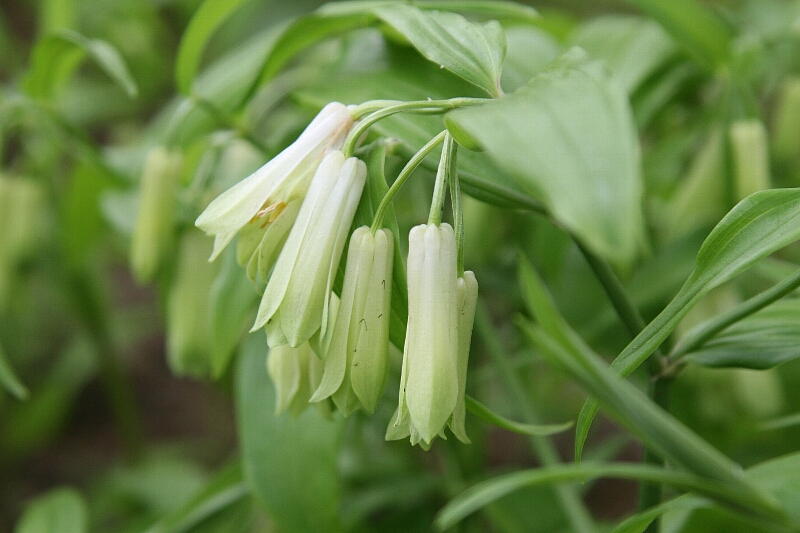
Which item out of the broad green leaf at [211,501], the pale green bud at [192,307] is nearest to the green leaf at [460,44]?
the pale green bud at [192,307]

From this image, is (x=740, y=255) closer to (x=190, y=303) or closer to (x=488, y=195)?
(x=488, y=195)

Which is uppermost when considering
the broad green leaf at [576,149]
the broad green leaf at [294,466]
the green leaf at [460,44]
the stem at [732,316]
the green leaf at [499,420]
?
the broad green leaf at [576,149]

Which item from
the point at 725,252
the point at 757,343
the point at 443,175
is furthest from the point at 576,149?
the point at 757,343

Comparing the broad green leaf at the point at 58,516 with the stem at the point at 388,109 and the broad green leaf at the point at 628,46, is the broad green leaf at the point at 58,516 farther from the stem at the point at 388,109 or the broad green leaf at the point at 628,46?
the broad green leaf at the point at 628,46

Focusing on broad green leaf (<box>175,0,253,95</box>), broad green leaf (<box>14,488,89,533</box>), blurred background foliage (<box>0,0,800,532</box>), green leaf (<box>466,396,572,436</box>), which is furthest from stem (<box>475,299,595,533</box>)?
broad green leaf (<box>14,488,89,533</box>)

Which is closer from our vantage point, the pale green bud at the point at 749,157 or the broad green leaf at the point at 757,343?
the broad green leaf at the point at 757,343

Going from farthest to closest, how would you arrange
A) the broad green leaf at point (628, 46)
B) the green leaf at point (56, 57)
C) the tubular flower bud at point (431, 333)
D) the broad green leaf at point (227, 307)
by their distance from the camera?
1. the broad green leaf at point (628, 46)
2. the green leaf at point (56, 57)
3. the broad green leaf at point (227, 307)
4. the tubular flower bud at point (431, 333)
